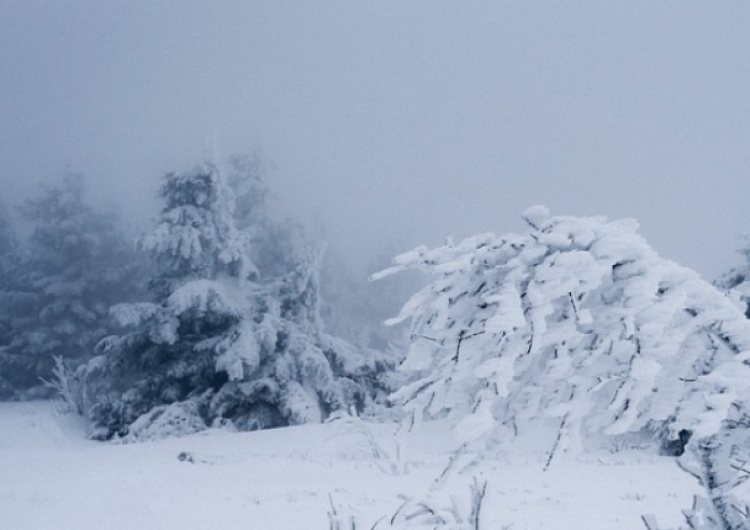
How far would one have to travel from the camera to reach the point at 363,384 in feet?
68.4

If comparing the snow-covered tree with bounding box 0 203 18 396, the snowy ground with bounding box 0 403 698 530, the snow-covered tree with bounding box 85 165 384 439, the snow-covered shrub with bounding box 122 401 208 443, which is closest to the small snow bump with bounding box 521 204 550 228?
the snowy ground with bounding box 0 403 698 530

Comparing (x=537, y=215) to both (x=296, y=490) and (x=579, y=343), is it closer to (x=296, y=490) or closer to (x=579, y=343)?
(x=579, y=343)

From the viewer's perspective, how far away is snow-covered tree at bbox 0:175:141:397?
1043 inches

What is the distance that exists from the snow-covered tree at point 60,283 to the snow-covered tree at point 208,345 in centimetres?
765

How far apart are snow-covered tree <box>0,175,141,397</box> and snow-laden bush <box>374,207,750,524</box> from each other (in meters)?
27.1

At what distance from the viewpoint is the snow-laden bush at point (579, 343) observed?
7.68ft

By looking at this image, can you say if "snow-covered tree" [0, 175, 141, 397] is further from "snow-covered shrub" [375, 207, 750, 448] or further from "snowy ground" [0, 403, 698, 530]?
"snow-covered shrub" [375, 207, 750, 448]

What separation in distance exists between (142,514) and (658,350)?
605 cm

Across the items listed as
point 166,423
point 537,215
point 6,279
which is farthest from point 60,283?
point 537,215

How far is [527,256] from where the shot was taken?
2.61 m

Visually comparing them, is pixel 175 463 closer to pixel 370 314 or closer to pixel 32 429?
pixel 32 429

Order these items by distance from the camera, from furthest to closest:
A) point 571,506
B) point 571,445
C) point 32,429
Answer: point 32,429 → point 571,506 → point 571,445

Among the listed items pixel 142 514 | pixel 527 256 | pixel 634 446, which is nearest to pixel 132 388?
pixel 142 514

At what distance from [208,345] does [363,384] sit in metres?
5.76
